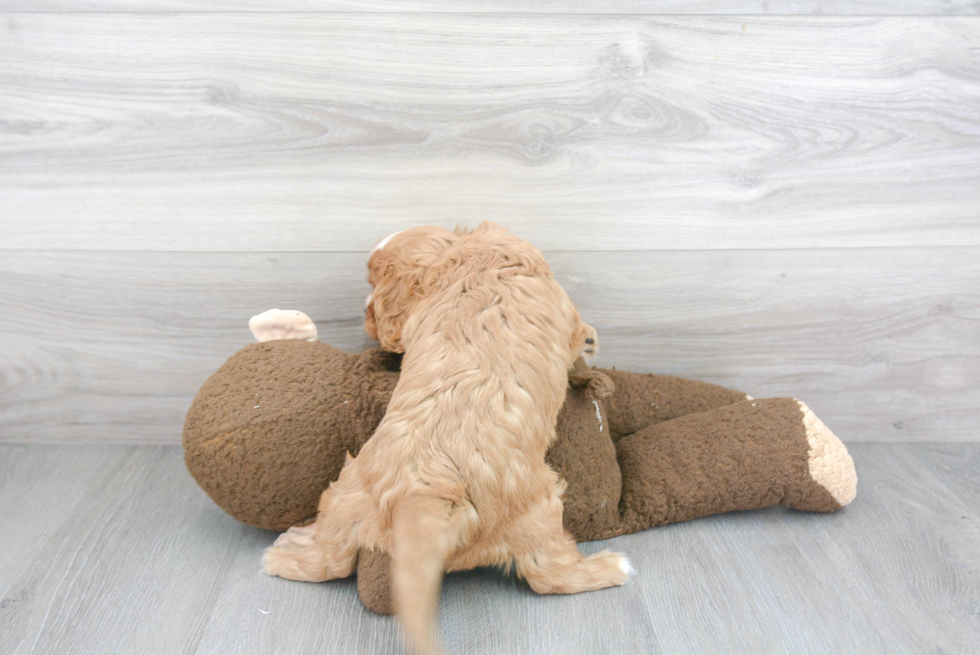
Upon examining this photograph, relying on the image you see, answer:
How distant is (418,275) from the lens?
0.94m

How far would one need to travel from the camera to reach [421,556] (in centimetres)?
71

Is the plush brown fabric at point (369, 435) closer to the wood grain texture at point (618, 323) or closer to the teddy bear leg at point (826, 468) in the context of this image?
the teddy bear leg at point (826, 468)

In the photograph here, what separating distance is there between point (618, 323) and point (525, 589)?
532 mm

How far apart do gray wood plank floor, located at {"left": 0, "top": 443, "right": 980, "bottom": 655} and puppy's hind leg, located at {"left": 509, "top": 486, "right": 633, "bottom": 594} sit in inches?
0.8

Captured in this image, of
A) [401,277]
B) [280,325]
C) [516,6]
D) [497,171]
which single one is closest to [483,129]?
[497,171]

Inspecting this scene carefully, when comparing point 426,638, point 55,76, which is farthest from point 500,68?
point 426,638

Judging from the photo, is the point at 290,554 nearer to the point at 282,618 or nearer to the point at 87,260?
the point at 282,618

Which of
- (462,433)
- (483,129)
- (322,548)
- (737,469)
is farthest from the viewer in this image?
(483,129)

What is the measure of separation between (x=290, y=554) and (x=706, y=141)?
94cm

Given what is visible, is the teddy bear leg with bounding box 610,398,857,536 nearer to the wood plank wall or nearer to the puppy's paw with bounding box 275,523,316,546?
the wood plank wall

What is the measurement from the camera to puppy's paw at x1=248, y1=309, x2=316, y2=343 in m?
1.12

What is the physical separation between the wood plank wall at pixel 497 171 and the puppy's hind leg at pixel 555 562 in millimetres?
448

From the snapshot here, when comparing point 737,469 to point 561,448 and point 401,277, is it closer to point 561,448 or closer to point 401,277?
point 561,448

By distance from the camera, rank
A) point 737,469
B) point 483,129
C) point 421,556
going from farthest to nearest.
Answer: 1. point 483,129
2. point 737,469
3. point 421,556
